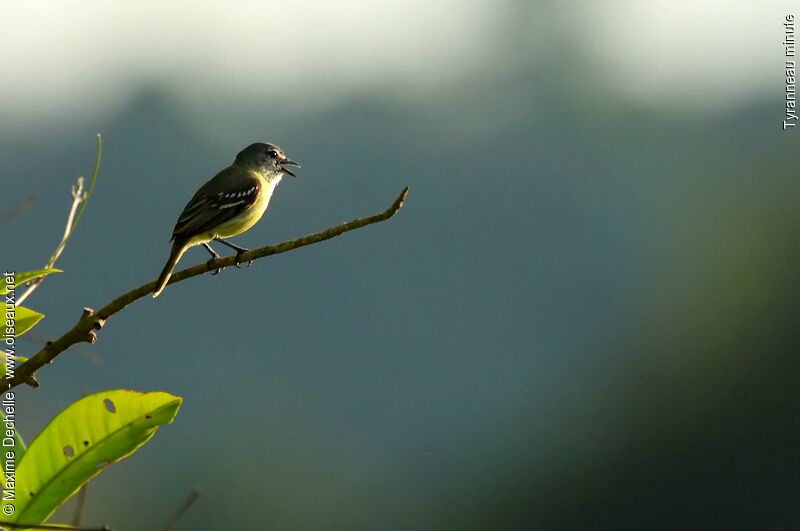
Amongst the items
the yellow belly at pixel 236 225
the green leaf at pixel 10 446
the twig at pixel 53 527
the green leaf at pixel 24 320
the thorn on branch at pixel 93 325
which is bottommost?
the twig at pixel 53 527

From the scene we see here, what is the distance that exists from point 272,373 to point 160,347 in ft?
45.1

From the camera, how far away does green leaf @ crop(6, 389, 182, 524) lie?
11.7ft

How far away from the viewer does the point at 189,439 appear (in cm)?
12269

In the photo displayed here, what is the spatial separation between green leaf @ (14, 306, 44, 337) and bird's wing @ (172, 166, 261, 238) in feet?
18.0

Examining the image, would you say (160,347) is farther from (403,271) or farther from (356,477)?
(356,477)

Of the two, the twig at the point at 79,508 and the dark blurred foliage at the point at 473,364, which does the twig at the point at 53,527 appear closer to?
the twig at the point at 79,508

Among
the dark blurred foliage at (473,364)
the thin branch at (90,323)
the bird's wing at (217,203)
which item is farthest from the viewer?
the dark blurred foliage at (473,364)

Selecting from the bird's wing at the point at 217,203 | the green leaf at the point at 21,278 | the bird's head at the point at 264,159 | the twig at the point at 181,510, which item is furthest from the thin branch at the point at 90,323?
the bird's head at the point at 264,159

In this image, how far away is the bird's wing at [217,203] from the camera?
9.39 m

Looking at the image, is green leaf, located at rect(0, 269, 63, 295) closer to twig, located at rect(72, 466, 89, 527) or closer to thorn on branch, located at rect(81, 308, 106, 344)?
thorn on branch, located at rect(81, 308, 106, 344)

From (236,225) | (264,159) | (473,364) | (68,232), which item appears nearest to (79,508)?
(68,232)

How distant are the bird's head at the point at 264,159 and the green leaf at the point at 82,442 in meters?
7.76

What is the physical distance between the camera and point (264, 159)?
11609mm

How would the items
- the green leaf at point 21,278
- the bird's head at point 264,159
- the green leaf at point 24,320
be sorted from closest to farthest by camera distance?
1. the green leaf at point 21,278
2. the green leaf at point 24,320
3. the bird's head at point 264,159
